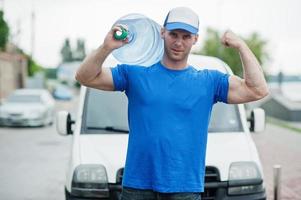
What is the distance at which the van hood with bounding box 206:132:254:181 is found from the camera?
463cm

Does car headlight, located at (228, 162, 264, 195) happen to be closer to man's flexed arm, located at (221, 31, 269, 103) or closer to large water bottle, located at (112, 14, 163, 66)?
man's flexed arm, located at (221, 31, 269, 103)

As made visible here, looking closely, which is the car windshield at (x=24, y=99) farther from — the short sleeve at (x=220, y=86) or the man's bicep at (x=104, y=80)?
the short sleeve at (x=220, y=86)

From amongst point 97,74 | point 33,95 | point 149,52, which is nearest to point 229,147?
point 149,52

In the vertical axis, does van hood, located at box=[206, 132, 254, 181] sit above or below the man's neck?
below

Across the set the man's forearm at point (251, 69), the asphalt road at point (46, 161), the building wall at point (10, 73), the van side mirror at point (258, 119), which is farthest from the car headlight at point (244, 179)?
the building wall at point (10, 73)

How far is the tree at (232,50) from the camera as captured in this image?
44688mm

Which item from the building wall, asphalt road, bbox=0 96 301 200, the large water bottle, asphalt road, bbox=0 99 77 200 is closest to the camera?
the large water bottle

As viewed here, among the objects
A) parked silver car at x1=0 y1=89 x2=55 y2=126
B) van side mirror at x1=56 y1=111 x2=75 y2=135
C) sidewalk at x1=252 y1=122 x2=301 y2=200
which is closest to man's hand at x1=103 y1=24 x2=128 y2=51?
van side mirror at x1=56 y1=111 x2=75 y2=135

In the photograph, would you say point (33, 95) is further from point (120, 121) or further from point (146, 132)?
point (146, 132)

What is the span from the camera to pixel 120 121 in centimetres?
545

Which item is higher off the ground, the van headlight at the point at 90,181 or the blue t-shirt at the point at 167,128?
the blue t-shirt at the point at 167,128

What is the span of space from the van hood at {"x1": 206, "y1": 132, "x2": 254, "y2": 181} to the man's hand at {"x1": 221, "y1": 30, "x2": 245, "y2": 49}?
1.79 m

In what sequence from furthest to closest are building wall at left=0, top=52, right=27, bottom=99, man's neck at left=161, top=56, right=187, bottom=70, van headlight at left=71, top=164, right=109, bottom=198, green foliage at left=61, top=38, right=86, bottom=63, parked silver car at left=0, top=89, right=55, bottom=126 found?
green foliage at left=61, top=38, right=86, bottom=63
building wall at left=0, top=52, right=27, bottom=99
parked silver car at left=0, top=89, right=55, bottom=126
van headlight at left=71, top=164, right=109, bottom=198
man's neck at left=161, top=56, right=187, bottom=70

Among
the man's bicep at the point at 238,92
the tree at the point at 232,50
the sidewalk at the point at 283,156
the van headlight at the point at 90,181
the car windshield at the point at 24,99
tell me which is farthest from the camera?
the tree at the point at 232,50
